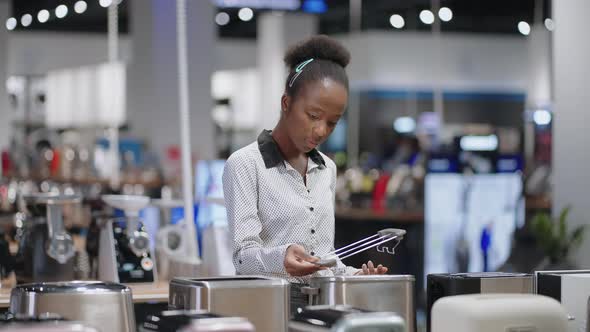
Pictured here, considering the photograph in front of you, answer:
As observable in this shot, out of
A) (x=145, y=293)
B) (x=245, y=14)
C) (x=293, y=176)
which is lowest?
(x=145, y=293)

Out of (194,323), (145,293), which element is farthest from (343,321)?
(145,293)

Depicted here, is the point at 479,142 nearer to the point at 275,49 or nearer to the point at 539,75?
the point at 539,75

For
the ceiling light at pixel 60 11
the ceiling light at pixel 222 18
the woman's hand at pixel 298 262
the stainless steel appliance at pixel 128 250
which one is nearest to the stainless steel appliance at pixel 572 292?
the woman's hand at pixel 298 262

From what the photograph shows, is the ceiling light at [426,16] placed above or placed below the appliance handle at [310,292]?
above

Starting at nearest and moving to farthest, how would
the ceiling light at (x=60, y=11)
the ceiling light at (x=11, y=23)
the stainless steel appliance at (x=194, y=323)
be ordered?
the stainless steel appliance at (x=194, y=323) < the ceiling light at (x=60, y=11) < the ceiling light at (x=11, y=23)

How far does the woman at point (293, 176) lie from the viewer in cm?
285

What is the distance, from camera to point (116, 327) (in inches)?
98.0

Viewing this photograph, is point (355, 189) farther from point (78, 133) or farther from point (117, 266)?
point (117, 266)

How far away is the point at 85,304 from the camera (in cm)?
246

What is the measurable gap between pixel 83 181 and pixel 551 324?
31.1 feet

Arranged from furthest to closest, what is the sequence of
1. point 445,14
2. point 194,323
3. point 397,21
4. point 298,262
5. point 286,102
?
point 445,14
point 397,21
point 286,102
point 298,262
point 194,323

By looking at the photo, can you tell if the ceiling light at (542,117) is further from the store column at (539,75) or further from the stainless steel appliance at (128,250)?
the stainless steel appliance at (128,250)

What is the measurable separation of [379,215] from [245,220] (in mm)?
Answer: 8713

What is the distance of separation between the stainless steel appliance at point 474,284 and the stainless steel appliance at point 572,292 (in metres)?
0.05
